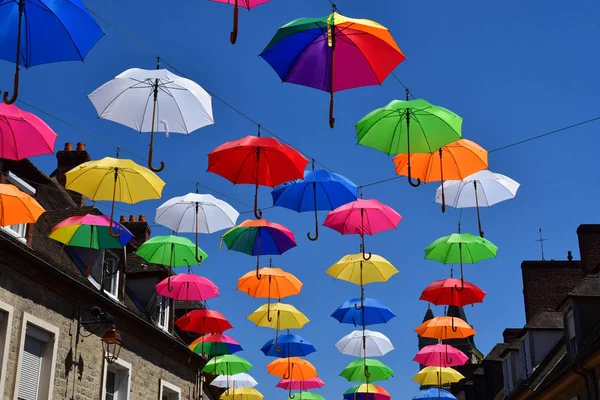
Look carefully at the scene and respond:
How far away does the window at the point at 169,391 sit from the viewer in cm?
2522

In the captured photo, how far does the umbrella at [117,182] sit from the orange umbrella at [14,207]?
2.89ft

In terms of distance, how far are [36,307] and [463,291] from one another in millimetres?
9319

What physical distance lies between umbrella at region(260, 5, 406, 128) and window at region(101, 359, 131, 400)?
12599 millimetres

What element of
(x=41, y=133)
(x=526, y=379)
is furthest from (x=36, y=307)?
(x=526, y=379)

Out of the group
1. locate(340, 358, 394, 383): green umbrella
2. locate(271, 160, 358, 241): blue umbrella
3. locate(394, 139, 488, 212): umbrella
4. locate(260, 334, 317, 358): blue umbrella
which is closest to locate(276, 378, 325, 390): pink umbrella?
locate(340, 358, 394, 383): green umbrella

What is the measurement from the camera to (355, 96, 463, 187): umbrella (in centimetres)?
1334

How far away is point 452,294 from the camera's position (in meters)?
20.6

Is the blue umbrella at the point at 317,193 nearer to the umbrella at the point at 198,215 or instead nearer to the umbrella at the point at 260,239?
the umbrella at the point at 260,239

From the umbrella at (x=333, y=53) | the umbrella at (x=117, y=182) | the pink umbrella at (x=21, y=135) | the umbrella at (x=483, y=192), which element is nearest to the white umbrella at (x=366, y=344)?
the umbrella at (x=483, y=192)

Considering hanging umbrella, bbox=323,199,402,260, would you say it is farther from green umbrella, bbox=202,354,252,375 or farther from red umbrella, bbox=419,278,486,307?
green umbrella, bbox=202,354,252,375

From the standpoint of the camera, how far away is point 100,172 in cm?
1633

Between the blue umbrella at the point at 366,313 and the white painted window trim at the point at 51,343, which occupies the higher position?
the blue umbrella at the point at 366,313

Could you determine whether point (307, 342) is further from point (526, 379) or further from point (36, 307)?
point (36, 307)

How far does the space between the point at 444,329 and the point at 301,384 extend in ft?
22.5
